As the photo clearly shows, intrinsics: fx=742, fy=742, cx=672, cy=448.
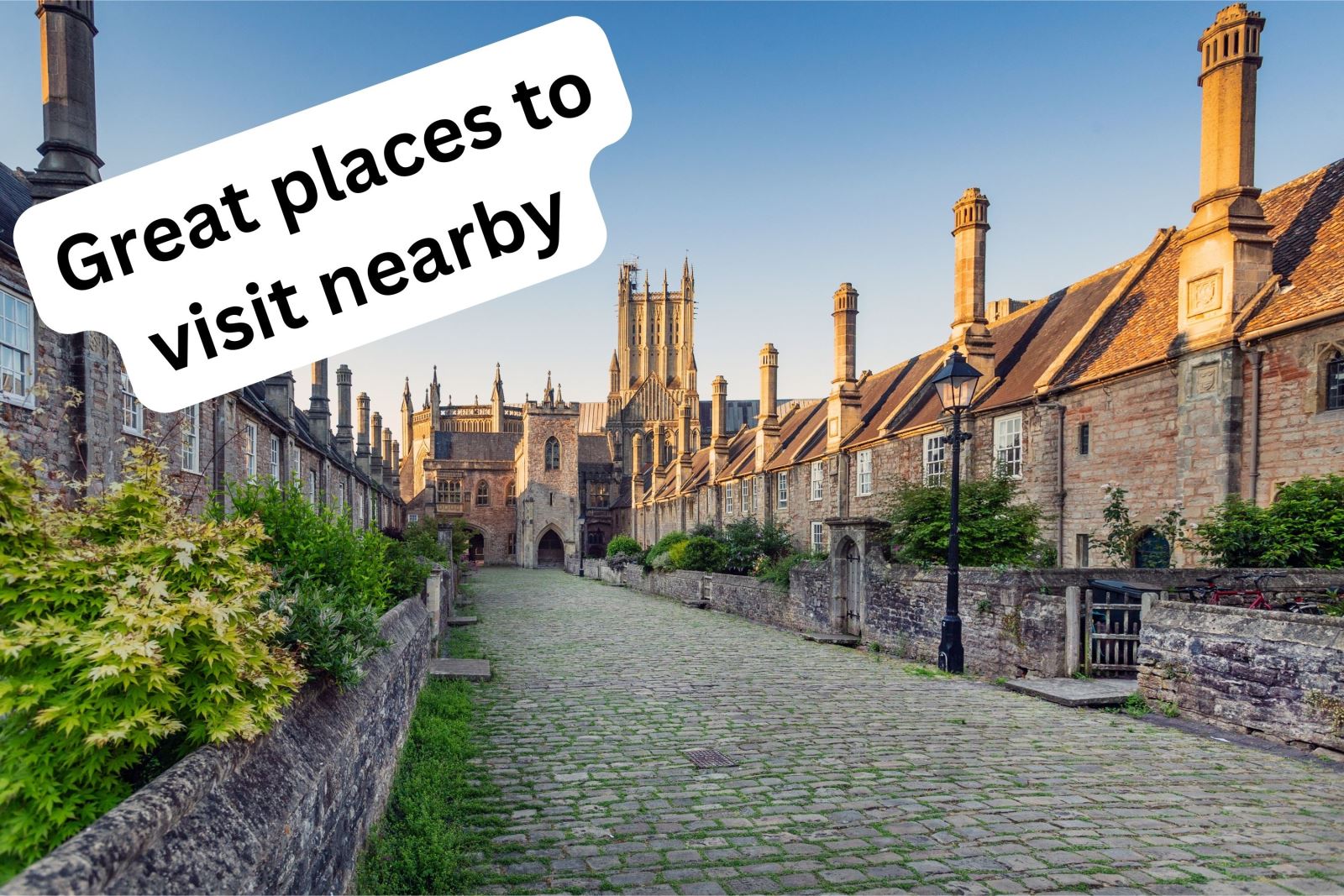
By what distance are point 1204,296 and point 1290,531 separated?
5999 mm

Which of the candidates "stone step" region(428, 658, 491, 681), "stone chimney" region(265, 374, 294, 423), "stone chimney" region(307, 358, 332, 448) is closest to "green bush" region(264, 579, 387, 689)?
"stone step" region(428, 658, 491, 681)

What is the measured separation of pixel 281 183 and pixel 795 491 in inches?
1162

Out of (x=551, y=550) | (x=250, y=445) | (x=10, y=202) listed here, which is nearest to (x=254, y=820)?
(x=10, y=202)

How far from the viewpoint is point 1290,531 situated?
11.7m

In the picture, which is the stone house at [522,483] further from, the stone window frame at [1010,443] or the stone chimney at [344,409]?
the stone window frame at [1010,443]

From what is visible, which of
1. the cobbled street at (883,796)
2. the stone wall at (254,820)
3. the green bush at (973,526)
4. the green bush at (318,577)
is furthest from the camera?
the green bush at (973,526)

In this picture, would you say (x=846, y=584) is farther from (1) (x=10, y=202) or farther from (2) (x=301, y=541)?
(1) (x=10, y=202)

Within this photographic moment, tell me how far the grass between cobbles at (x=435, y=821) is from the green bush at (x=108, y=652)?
1.49 meters

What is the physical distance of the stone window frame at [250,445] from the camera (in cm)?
1866

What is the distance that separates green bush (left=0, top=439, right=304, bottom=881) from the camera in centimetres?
254

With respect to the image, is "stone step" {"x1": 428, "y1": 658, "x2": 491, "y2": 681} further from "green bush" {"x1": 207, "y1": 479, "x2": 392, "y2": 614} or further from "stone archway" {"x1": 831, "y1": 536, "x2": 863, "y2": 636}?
"stone archway" {"x1": 831, "y1": 536, "x2": 863, "y2": 636}

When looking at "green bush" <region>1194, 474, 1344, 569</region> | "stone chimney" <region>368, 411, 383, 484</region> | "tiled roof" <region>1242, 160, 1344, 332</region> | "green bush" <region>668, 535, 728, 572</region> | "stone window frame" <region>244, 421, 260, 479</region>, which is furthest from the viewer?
"stone chimney" <region>368, 411, 383, 484</region>

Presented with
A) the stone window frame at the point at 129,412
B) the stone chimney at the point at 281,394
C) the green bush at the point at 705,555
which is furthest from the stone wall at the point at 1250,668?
the stone chimney at the point at 281,394

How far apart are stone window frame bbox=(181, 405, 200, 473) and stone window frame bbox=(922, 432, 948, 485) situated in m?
18.6
